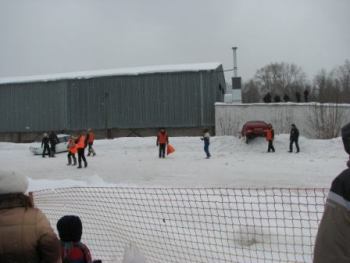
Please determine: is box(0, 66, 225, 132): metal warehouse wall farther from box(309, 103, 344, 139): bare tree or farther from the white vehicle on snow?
the white vehicle on snow

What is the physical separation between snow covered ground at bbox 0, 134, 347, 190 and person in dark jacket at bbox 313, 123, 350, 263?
10575 millimetres

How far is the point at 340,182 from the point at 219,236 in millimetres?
5294

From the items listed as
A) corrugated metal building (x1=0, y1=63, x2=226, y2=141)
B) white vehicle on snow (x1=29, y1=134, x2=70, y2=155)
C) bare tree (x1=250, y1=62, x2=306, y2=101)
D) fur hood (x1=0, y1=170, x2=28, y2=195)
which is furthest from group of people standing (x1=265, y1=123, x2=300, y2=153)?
bare tree (x1=250, y1=62, x2=306, y2=101)

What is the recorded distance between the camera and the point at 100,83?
130 feet

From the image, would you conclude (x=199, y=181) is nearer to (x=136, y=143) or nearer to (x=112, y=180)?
(x=112, y=180)

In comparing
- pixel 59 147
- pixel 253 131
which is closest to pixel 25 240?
pixel 253 131

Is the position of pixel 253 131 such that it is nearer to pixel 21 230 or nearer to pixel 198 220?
pixel 198 220

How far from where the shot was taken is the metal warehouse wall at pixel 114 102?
1476 inches

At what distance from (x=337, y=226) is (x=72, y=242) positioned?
229 cm

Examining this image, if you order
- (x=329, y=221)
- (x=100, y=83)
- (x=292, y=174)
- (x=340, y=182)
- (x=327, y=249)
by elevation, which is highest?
(x=100, y=83)

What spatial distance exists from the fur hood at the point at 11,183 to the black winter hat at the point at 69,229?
886mm

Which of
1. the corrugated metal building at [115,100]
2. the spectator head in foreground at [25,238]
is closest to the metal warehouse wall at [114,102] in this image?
the corrugated metal building at [115,100]

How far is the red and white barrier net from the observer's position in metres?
6.99

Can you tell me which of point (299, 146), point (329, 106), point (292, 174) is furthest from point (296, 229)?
point (329, 106)
